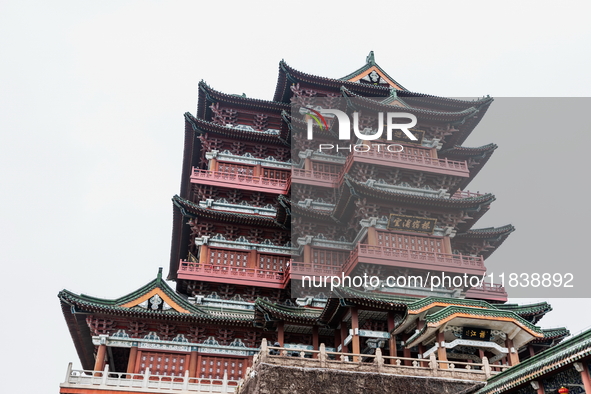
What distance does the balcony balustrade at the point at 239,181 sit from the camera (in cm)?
3541

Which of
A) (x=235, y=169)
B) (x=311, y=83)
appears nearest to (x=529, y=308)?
(x=235, y=169)

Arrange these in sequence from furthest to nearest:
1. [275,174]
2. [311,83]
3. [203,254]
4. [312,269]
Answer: [311,83]
[275,174]
[203,254]
[312,269]

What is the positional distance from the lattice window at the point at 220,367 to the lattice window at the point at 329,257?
25.7ft

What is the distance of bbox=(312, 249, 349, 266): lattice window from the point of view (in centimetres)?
3303

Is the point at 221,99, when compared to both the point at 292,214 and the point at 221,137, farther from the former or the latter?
the point at 292,214

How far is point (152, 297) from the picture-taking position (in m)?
27.8

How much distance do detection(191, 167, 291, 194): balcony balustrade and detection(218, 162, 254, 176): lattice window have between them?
0.85 metres

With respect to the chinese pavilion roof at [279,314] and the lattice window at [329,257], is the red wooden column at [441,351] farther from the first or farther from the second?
the lattice window at [329,257]

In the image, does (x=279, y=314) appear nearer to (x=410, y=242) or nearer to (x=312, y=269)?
(x=312, y=269)

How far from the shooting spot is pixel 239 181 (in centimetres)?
3594

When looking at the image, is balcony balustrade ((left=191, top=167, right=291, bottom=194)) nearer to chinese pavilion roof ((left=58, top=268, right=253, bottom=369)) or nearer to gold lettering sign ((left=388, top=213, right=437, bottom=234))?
gold lettering sign ((left=388, top=213, right=437, bottom=234))

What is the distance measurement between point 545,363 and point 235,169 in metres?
25.7

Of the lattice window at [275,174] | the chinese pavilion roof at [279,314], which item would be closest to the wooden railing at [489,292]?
the chinese pavilion roof at [279,314]

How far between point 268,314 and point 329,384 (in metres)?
6.31
